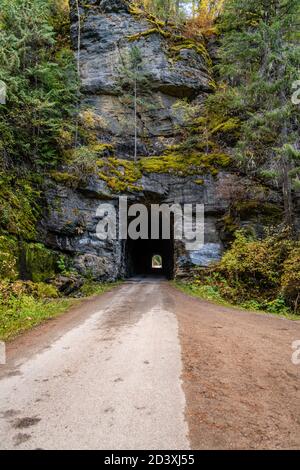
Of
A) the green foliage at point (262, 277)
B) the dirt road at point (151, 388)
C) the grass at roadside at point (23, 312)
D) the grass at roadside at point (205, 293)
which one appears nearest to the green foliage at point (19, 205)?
the grass at roadside at point (23, 312)

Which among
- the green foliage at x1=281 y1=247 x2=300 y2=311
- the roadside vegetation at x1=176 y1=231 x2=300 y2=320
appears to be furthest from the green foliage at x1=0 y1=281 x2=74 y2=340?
the green foliage at x1=281 y1=247 x2=300 y2=311

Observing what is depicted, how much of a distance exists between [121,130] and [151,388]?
2136 centimetres

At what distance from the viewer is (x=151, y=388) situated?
4109 mm

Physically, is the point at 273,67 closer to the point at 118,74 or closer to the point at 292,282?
the point at 292,282

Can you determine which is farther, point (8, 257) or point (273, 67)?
point (273, 67)

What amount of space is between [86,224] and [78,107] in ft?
28.2

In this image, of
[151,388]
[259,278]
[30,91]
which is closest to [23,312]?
[151,388]

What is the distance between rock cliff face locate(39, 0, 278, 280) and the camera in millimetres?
18516

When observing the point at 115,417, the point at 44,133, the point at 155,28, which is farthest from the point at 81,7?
the point at 115,417

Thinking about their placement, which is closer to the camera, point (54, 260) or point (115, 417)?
point (115, 417)

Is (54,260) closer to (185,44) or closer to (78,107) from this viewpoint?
(78,107)

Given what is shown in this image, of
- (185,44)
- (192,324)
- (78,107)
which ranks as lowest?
(192,324)

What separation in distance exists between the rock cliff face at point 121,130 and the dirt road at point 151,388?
1112 cm

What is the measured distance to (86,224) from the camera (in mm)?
19047
